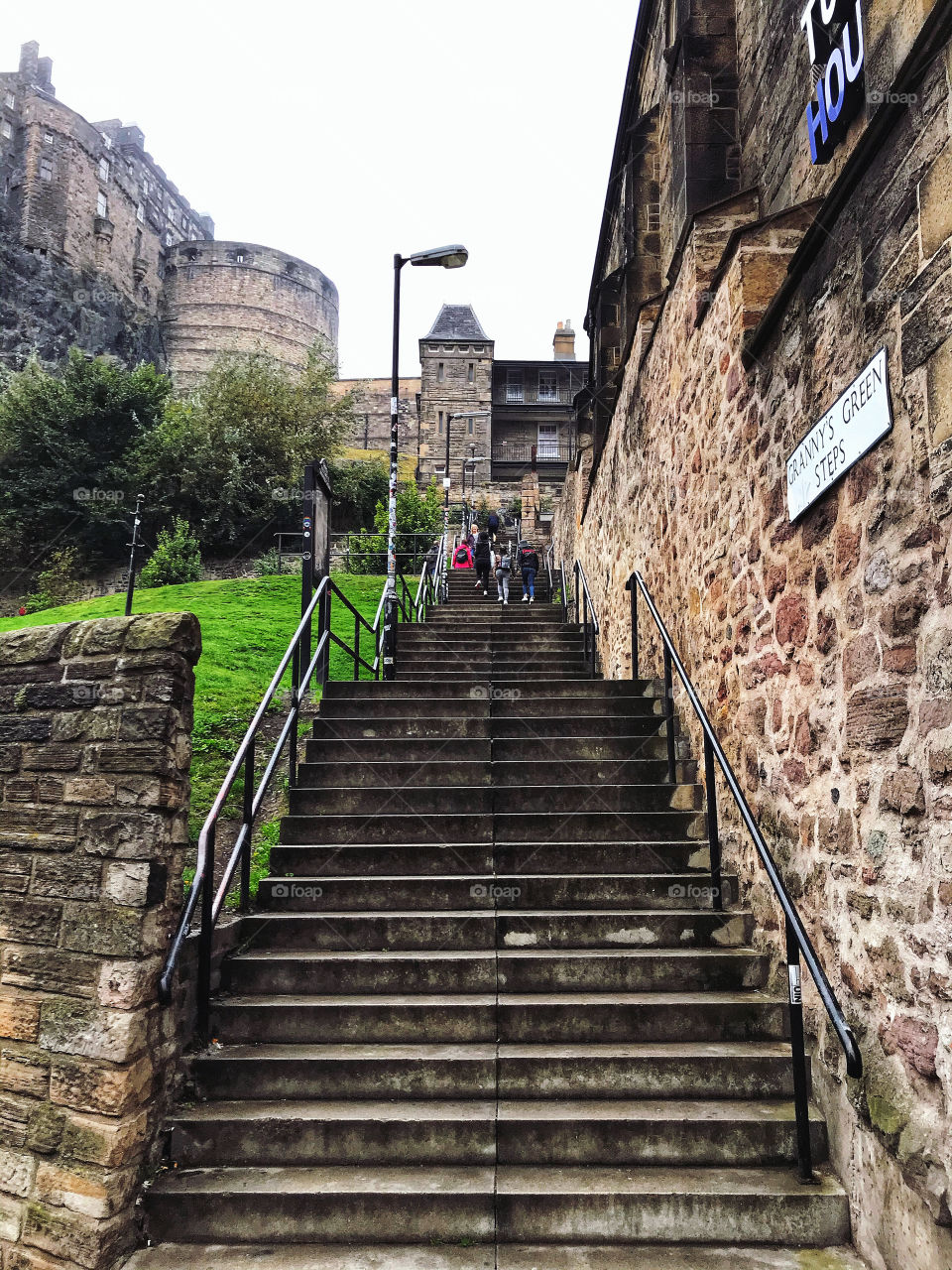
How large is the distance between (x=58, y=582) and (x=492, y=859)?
76.3ft

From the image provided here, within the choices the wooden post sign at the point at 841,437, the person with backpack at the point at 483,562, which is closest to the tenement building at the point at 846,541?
the wooden post sign at the point at 841,437

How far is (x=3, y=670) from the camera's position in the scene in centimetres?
389

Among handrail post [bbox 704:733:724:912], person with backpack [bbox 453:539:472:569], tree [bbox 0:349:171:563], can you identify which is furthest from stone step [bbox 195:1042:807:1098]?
tree [bbox 0:349:171:563]

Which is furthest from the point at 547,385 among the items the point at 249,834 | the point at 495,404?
the point at 249,834

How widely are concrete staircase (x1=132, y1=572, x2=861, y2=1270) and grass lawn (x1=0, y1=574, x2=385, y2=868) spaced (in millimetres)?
1949

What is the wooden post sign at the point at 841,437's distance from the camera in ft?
9.68

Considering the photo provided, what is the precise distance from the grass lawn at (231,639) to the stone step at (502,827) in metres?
1.21

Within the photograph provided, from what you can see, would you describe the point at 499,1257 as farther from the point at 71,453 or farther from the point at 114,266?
the point at 114,266

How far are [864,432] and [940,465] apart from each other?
22.2 inches

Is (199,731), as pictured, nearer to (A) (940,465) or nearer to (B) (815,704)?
(B) (815,704)

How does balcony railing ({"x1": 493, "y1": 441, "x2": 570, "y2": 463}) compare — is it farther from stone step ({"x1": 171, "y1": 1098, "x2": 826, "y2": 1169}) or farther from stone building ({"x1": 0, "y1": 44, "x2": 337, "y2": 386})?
stone step ({"x1": 171, "y1": 1098, "x2": 826, "y2": 1169})

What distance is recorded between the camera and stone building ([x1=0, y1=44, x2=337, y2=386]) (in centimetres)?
4278

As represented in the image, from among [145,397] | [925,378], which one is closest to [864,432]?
[925,378]

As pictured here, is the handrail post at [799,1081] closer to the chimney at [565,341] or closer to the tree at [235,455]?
the tree at [235,455]
